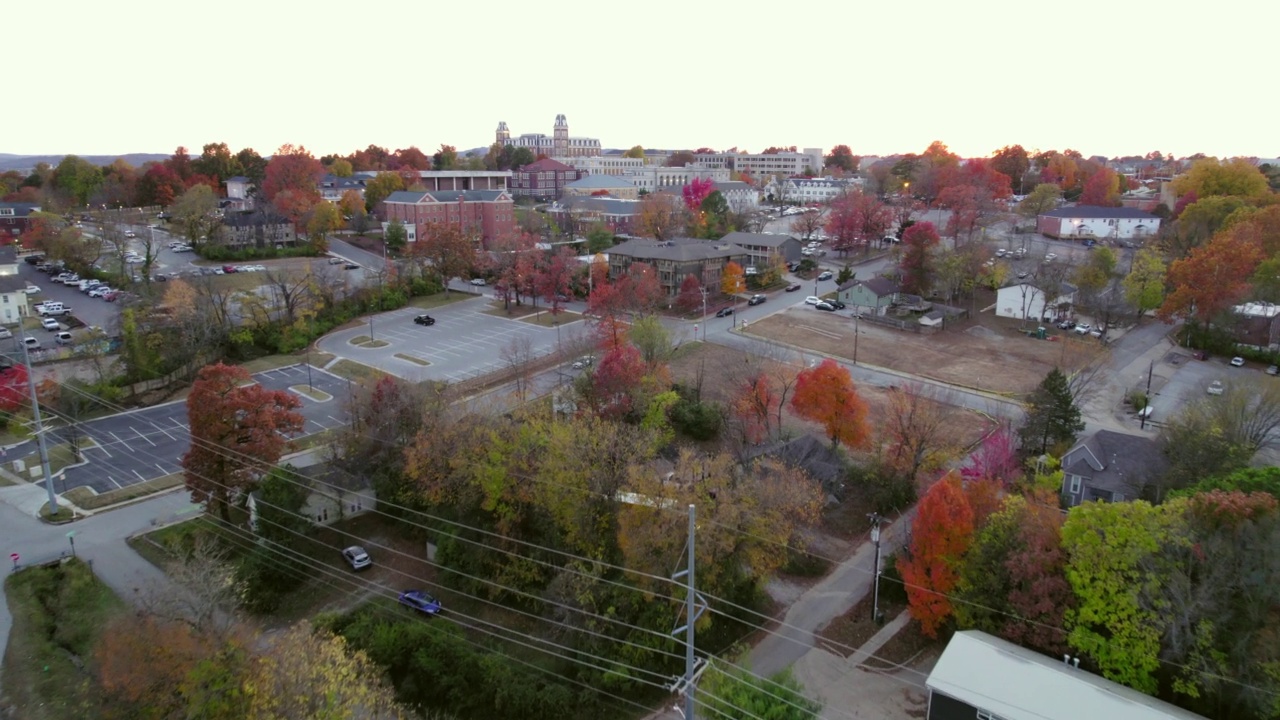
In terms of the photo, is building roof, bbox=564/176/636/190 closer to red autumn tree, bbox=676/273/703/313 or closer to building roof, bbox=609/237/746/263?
building roof, bbox=609/237/746/263

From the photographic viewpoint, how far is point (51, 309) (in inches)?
1319

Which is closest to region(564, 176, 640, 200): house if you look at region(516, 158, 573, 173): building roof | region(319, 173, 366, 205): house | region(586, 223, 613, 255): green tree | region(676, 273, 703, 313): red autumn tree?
region(516, 158, 573, 173): building roof

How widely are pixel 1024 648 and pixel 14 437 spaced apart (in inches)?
1072

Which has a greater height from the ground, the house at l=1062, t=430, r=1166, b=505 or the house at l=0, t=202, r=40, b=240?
the house at l=0, t=202, r=40, b=240

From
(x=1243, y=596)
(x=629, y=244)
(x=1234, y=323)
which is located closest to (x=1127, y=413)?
(x=1234, y=323)

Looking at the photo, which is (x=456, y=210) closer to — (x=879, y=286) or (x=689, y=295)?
(x=689, y=295)

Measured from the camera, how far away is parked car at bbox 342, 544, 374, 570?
15648 millimetres

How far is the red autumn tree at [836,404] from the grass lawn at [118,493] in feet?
56.1

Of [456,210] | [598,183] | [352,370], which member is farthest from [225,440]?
[598,183]

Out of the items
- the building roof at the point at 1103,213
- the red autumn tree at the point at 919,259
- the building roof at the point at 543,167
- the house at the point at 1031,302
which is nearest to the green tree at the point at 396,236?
the red autumn tree at the point at 919,259

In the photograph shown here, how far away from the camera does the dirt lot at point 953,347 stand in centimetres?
2788

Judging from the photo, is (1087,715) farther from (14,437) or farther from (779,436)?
(14,437)

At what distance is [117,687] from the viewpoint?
29.6 ft

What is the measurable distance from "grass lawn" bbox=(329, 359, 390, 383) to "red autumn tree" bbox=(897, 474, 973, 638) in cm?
1977
